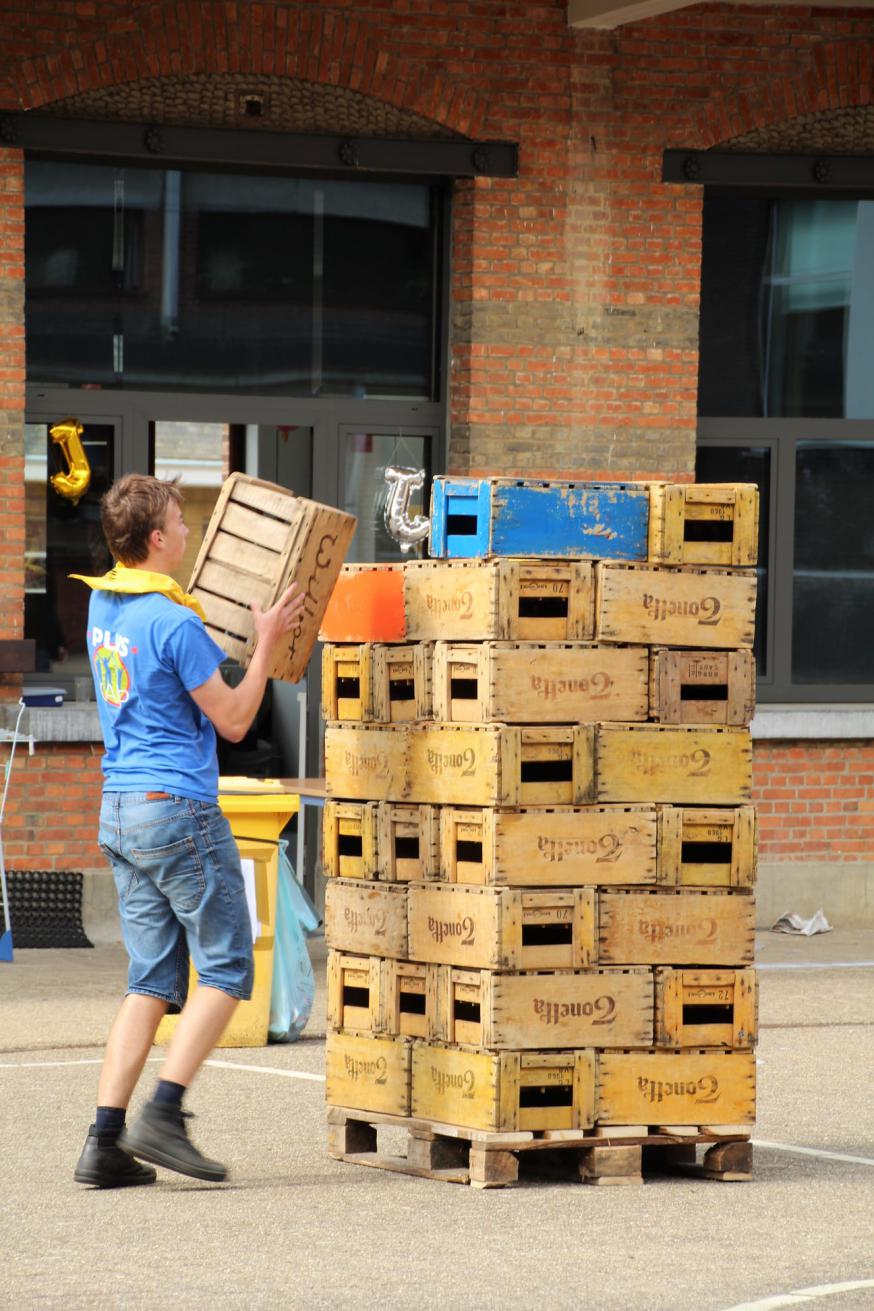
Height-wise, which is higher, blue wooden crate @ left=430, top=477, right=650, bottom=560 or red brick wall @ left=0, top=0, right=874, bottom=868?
red brick wall @ left=0, top=0, right=874, bottom=868

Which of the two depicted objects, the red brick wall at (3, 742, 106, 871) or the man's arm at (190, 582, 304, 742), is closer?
the man's arm at (190, 582, 304, 742)

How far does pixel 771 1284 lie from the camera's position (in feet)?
19.2

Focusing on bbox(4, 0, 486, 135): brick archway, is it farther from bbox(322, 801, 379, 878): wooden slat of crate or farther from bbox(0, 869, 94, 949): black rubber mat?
bbox(322, 801, 379, 878): wooden slat of crate

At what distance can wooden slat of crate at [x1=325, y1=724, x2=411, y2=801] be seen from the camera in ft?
24.3

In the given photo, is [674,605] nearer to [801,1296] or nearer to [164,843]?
[164,843]

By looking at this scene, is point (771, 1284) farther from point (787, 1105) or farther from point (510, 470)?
point (510, 470)

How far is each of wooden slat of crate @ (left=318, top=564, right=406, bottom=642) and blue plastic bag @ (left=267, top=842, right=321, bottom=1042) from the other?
2569 mm

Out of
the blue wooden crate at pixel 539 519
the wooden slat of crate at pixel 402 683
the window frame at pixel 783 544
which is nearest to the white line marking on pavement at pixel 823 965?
the window frame at pixel 783 544

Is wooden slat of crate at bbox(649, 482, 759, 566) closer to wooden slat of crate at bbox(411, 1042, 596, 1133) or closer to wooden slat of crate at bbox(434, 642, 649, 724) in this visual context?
wooden slat of crate at bbox(434, 642, 649, 724)

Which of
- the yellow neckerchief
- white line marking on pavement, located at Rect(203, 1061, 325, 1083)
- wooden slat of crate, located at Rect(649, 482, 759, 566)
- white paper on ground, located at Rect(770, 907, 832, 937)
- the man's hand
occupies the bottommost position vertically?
white paper on ground, located at Rect(770, 907, 832, 937)

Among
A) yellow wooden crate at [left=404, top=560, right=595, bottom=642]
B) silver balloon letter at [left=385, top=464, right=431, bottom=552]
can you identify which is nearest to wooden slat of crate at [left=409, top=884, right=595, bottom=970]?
yellow wooden crate at [left=404, top=560, right=595, bottom=642]

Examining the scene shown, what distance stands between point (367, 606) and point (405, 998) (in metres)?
1.26

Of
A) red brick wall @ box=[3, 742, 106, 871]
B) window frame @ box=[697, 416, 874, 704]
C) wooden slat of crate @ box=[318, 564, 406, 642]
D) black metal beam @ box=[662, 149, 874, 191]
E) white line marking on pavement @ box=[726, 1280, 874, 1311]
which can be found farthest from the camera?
window frame @ box=[697, 416, 874, 704]

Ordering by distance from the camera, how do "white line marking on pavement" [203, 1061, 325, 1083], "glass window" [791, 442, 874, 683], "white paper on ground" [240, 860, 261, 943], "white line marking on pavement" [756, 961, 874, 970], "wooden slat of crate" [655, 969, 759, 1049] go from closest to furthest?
"wooden slat of crate" [655, 969, 759, 1049]
"white line marking on pavement" [203, 1061, 325, 1083]
"white paper on ground" [240, 860, 261, 943]
"white line marking on pavement" [756, 961, 874, 970]
"glass window" [791, 442, 874, 683]
